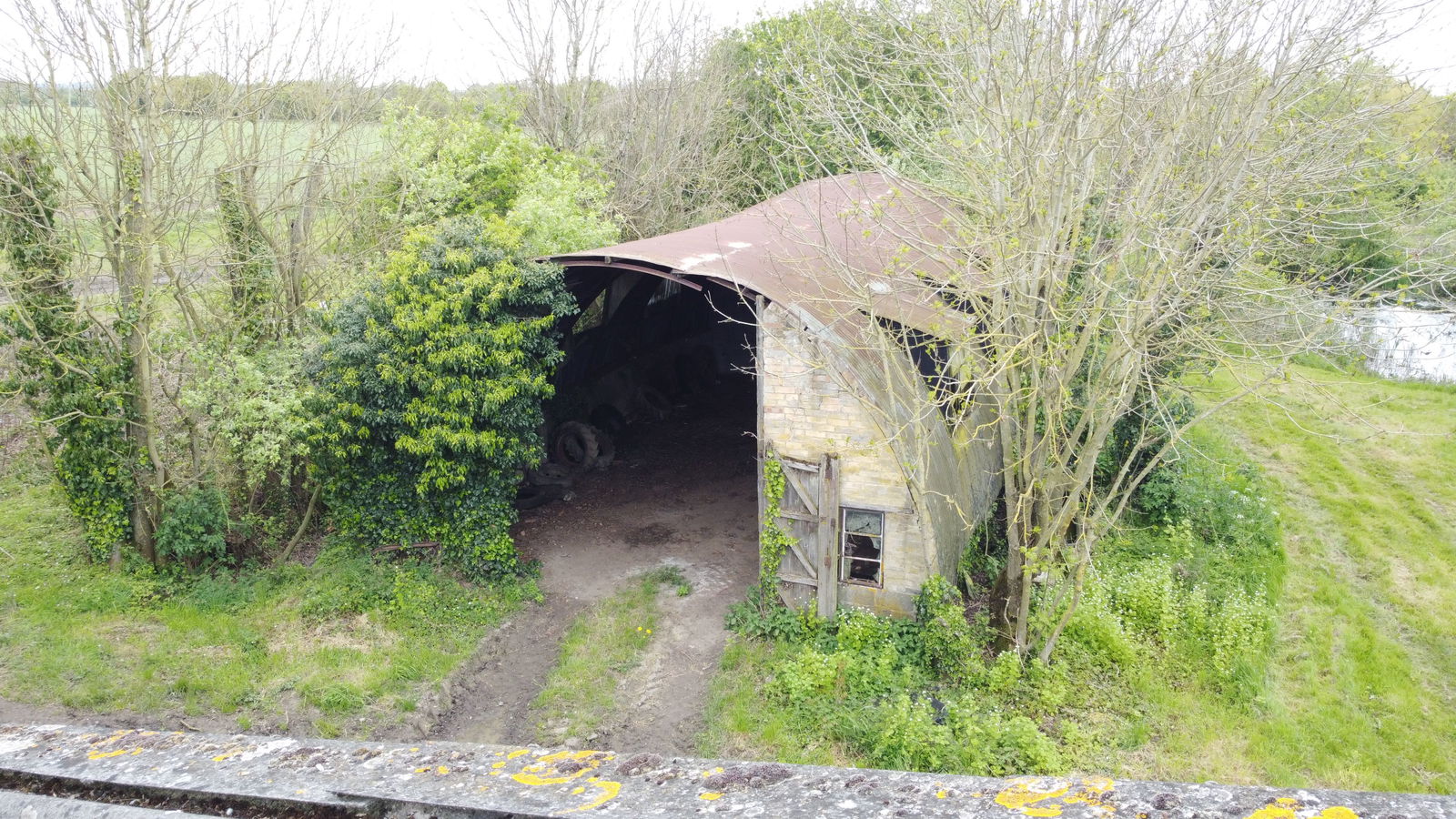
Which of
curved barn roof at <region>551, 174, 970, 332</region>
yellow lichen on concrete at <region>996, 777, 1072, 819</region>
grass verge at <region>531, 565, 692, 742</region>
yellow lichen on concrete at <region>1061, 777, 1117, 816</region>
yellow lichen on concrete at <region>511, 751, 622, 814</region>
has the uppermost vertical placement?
curved barn roof at <region>551, 174, 970, 332</region>

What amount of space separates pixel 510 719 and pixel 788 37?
1629 cm

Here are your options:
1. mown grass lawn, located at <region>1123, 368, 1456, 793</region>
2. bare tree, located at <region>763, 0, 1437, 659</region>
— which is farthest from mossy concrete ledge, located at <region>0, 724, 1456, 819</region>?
mown grass lawn, located at <region>1123, 368, 1456, 793</region>

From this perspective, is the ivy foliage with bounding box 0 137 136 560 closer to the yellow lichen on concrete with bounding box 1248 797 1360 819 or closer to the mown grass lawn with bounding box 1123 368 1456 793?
the yellow lichen on concrete with bounding box 1248 797 1360 819

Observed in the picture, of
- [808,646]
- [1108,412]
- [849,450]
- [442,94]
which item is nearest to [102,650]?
[808,646]

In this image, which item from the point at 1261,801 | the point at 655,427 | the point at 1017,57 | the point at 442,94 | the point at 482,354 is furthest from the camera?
the point at 442,94

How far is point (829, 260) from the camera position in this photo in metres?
9.02

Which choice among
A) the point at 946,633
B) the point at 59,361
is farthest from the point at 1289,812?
the point at 59,361

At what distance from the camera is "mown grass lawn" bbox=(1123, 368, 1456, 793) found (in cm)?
816

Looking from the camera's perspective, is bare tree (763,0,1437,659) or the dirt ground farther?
the dirt ground

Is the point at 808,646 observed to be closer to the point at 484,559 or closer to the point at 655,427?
the point at 484,559

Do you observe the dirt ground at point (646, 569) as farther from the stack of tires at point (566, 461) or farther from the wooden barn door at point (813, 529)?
the wooden barn door at point (813, 529)

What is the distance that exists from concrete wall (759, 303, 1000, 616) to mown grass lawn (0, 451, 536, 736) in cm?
441

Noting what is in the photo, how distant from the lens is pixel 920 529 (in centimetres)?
959

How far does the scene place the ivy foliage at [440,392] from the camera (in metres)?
10.4
